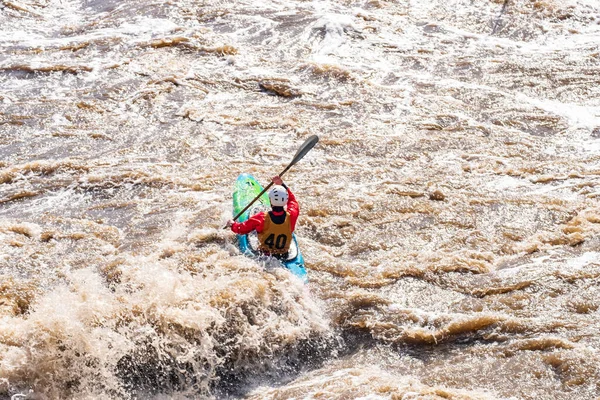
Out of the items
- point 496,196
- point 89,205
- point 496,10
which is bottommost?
point 89,205

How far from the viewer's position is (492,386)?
5.53m

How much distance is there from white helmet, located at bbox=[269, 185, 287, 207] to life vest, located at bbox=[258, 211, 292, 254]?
130 mm

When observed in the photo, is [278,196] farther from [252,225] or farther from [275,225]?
[252,225]

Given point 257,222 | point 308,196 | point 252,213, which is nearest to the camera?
point 257,222

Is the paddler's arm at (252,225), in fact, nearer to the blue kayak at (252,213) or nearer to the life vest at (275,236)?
the life vest at (275,236)

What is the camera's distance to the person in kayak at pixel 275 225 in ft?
21.8

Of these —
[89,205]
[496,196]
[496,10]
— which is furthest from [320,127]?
[496,10]

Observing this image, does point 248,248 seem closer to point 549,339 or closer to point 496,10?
point 549,339

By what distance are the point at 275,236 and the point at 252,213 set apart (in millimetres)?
1132

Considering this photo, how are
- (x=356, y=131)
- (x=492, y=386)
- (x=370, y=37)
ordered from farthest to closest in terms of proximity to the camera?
1. (x=370, y=37)
2. (x=356, y=131)
3. (x=492, y=386)

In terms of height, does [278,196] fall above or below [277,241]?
above

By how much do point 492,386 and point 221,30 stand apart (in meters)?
10.1

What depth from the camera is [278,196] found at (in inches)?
260

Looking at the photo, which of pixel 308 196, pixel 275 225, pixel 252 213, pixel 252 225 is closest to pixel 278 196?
pixel 275 225
